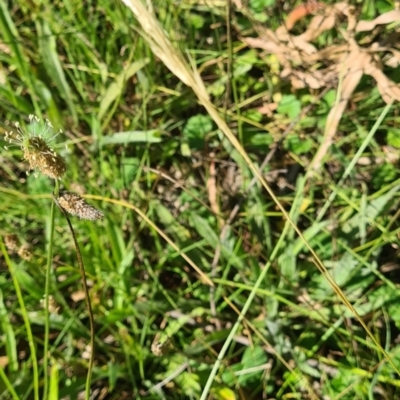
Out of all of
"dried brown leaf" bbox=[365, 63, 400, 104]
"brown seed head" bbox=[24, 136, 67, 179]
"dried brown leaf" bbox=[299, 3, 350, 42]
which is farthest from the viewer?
"dried brown leaf" bbox=[299, 3, 350, 42]

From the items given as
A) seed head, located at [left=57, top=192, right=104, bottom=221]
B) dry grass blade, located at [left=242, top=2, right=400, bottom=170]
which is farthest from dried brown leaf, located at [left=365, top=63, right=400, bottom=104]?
seed head, located at [left=57, top=192, right=104, bottom=221]

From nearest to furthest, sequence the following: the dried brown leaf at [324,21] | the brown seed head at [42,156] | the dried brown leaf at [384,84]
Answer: the brown seed head at [42,156] < the dried brown leaf at [384,84] < the dried brown leaf at [324,21]

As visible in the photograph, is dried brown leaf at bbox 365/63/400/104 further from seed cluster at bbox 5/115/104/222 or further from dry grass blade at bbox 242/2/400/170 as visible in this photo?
seed cluster at bbox 5/115/104/222

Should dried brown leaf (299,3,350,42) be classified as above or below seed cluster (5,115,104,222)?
below

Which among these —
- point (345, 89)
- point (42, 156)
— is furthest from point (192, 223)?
point (42, 156)

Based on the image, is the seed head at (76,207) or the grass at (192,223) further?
the grass at (192,223)

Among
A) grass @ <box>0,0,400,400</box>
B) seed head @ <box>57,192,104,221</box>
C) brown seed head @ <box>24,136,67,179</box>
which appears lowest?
grass @ <box>0,0,400,400</box>

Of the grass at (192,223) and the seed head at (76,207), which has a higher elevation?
the seed head at (76,207)

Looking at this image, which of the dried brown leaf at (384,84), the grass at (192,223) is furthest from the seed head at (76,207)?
the dried brown leaf at (384,84)

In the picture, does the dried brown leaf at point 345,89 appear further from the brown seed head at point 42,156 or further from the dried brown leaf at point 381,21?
the brown seed head at point 42,156

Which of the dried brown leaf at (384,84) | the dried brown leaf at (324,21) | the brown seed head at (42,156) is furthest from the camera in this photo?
the dried brown leaf at (324,21)
